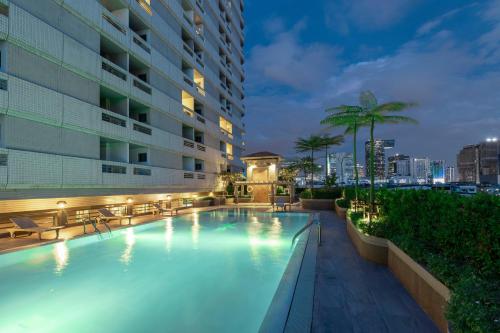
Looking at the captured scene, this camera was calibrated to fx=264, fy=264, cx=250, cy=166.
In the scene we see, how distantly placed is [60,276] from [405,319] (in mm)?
8093

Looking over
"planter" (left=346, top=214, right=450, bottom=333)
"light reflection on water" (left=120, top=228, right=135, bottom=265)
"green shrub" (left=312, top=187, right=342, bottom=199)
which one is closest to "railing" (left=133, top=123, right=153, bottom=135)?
"light reflection on water" (left=120, top=228, right=135, bottom=265)

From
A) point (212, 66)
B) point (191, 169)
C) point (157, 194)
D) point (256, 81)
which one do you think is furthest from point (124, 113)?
point (256, 81)

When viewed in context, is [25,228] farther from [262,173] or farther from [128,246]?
[262,173]

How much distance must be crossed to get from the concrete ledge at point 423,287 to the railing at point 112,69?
51.6 ft

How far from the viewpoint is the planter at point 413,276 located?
3.42 metres

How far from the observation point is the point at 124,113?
16.4 metres

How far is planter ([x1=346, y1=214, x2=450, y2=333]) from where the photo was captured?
11.2ft

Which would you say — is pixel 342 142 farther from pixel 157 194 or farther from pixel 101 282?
pixel 101 282

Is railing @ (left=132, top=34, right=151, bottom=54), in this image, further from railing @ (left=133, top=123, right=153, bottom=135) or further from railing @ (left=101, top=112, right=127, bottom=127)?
railing @ (left=101, top=112, right=127, bottom=127)

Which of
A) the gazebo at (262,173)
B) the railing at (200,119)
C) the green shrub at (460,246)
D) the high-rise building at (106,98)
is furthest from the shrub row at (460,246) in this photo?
the gazebo at (262,173)

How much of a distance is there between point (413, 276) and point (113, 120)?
15.4 meters

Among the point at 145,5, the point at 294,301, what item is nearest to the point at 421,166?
the point at 145,5

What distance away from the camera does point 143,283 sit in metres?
6.78

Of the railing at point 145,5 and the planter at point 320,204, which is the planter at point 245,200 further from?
the railing at point 145,5
